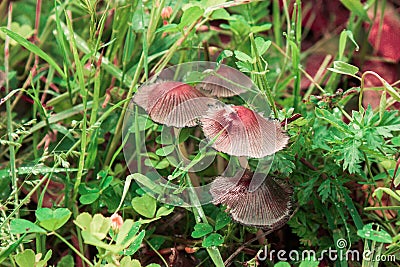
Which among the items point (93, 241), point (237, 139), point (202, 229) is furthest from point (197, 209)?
point (93, 241)

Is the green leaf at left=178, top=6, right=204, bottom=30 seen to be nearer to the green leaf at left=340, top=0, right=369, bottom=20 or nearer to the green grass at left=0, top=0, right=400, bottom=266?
the green grass at left=0, top=0, right=400, bottom=266

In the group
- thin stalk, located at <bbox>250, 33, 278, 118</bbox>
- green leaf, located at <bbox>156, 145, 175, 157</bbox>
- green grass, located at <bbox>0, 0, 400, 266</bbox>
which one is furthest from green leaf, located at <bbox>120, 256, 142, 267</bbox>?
thin stalk, located at <bbox>250, 33, 278, 118</bbox>

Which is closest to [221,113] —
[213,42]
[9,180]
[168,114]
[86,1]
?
[168,114]

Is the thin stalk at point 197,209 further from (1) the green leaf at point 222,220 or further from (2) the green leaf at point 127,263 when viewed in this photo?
(2) the green leaf at point 127,263

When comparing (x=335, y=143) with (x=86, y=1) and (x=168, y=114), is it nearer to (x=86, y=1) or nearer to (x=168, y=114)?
(x=168, y=114)

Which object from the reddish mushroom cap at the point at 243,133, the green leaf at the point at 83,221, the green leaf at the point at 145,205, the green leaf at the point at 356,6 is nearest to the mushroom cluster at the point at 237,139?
the reddish mushroom cap at the point at 243,133
